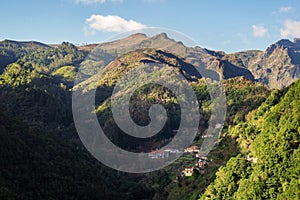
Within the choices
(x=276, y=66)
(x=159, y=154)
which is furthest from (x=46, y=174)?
(x=276, y=66)

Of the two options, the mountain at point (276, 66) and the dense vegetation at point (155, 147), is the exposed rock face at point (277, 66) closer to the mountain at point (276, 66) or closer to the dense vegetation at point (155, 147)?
the mountain at point (276, 66)

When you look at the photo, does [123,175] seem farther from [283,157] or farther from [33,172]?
[283,157]

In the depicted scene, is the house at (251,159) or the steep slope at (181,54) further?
the steep slope at (181,54)

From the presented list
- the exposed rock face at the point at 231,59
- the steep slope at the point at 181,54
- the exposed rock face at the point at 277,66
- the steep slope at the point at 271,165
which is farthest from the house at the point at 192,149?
the exposed rock face at the point at 277,66

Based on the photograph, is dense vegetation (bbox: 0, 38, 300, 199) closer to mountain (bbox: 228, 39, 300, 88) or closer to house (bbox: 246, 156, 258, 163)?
house (bbox: 246, 156, 258, 163)

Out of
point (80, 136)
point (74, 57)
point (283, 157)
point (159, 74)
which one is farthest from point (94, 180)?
point (74, 57)

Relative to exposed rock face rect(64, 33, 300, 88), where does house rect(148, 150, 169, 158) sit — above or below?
below

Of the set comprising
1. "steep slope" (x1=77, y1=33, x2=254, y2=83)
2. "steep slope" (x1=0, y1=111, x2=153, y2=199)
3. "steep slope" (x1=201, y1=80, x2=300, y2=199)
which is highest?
"steep slope" (x1=77, y1=33, x2=254, y2=83)

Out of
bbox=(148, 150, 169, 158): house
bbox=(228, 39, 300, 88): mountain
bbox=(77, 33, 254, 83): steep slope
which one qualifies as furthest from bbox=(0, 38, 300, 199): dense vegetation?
bbox=(228, 39, 300, 88): mountain

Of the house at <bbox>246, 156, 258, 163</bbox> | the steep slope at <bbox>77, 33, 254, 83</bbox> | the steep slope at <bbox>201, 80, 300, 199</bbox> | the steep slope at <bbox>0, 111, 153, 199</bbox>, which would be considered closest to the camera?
the steep slope at <bbox>201, 80, 300, 199</bbox>

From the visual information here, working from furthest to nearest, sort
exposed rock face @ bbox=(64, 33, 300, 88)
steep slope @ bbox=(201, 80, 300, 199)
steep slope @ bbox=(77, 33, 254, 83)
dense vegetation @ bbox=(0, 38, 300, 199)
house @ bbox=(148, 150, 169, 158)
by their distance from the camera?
exposed rock face @ bbox=(64, 33, 300, 88) < steep slope @ bbox=(77, 33, 254, 83) < house @ bbox=(148, 150, 169, 158) < dense vegetation @ bbox=(0, 38, 300, 199) < steep slope @ bbox=(201, 80, 300, 199)

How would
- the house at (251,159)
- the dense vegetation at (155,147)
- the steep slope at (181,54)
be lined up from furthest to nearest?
the steep slope at (181,54) < the house at (251,159) < the dense vegetation at (155,147)

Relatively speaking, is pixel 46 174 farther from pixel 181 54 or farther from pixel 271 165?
pixel 181 54

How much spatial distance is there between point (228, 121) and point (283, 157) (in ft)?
88.9
